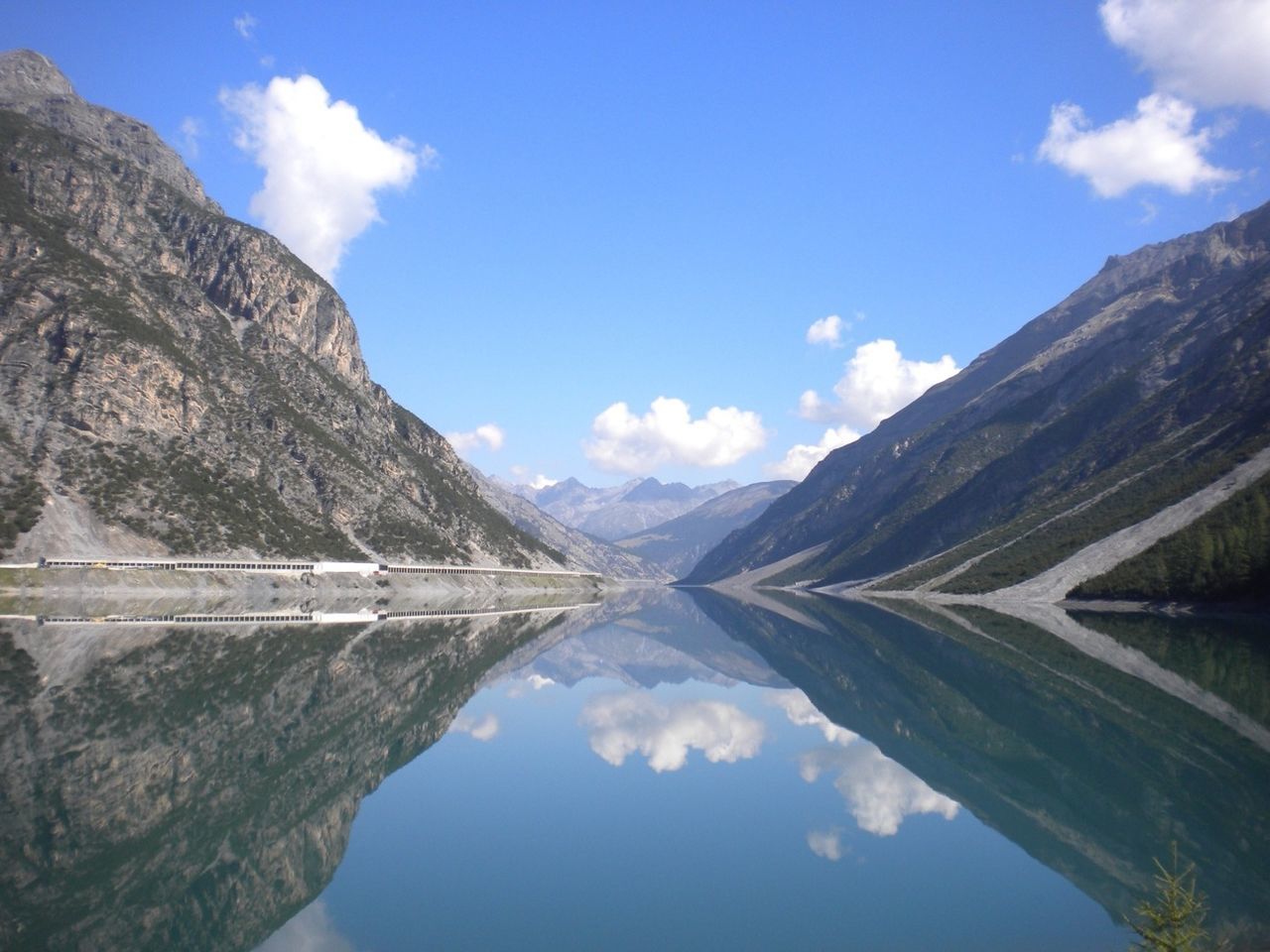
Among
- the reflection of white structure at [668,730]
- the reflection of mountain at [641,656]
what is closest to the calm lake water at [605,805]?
the reflection of white structure at [668,730]

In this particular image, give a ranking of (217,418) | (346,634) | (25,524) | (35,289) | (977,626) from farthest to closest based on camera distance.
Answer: (217,418) → (35,289) → (25,524) → (977,626) → (346,634)

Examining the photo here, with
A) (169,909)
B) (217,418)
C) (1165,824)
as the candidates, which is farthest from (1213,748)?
(217,418)

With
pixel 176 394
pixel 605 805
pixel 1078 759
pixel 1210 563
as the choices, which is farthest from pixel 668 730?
pixel 176 394

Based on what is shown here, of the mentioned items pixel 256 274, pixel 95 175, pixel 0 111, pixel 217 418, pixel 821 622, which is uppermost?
pixel 0 111

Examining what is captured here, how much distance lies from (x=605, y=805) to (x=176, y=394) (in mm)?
116631

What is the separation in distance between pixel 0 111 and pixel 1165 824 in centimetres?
18981

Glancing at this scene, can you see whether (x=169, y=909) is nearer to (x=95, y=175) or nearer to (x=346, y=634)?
(x=346, y=634)

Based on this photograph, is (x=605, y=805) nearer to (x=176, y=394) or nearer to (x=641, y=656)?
(x=641, y=656)

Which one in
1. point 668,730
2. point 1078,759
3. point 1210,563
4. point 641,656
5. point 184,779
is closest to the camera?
point 184,779

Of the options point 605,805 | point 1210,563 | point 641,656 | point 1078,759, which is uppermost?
point 1210,563

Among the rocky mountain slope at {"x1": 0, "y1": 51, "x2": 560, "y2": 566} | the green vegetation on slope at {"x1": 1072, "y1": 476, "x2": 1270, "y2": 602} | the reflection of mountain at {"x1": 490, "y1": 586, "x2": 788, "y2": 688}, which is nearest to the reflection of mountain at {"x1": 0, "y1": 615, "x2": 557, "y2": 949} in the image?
the reflection of mountain at {"x1": 490, "y1": 586, "x2": 788, "y2": 688}

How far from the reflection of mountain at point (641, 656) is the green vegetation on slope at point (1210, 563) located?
46346mm

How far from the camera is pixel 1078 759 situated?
88.0 feet

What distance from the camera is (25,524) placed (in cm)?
8475
